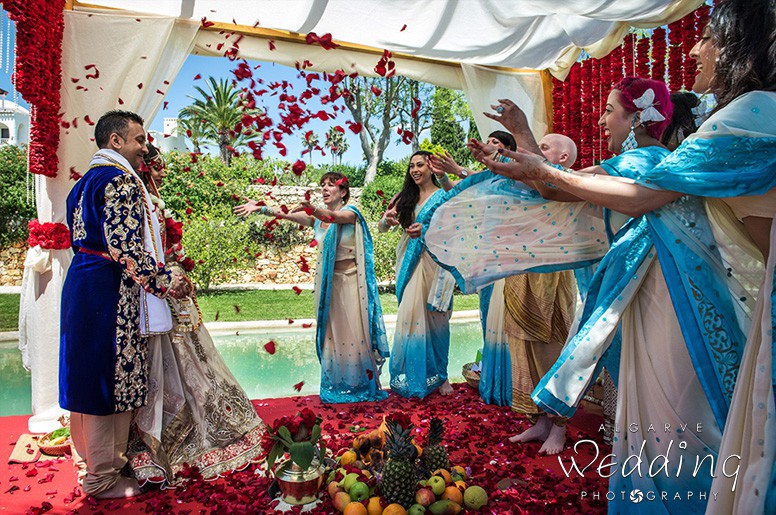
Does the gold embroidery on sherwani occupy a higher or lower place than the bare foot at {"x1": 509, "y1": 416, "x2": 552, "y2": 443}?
higher

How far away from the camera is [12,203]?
464 inches

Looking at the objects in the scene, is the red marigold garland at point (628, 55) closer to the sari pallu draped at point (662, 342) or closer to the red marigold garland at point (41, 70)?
the sari pallu draped at point (662, 342)

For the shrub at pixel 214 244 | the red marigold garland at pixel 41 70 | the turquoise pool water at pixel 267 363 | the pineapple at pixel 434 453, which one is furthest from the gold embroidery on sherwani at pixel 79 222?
the shrub at pixel 214 244

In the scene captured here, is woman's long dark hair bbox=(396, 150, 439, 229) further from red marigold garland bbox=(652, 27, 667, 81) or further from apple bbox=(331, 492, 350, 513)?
apple bbox=(331, 492, 350, 513)

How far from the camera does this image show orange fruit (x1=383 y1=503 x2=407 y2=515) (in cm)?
206

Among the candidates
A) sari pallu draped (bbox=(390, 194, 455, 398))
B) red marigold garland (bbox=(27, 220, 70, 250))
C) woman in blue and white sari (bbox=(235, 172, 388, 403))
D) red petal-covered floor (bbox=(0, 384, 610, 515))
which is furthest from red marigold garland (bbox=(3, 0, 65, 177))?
sari pallu draped (bbox=(390, 194, 455, 398))

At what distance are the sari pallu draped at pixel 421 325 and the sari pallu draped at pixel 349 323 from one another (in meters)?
→ 0.18

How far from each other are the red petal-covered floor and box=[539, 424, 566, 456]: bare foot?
0.04m

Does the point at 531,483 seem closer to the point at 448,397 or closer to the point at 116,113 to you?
the point at 448,397

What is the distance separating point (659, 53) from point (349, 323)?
3.35m

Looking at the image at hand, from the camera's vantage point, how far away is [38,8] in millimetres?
3225

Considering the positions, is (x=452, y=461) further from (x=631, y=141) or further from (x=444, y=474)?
(x=631, y=141)

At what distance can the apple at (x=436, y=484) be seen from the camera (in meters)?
2.21

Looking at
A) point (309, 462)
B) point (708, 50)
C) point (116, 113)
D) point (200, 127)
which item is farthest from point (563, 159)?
point (200, 127)
